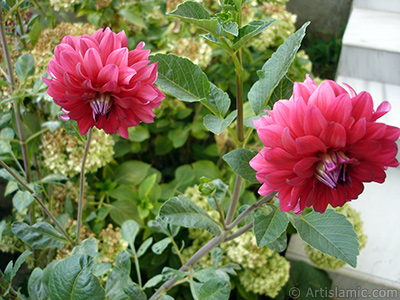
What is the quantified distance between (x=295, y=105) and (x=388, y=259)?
0.84 m

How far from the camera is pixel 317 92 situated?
13.3 inches

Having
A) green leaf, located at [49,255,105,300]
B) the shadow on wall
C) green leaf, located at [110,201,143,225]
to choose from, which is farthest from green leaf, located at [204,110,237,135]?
the shadow on wall

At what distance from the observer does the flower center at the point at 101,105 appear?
0.40 meters

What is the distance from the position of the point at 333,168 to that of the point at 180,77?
23cm

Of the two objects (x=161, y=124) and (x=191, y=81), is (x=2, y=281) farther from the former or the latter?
(x=161, y=124)

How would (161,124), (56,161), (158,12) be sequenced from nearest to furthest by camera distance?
(56,161)
(161,124)
(158,12)

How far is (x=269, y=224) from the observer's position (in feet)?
1.40

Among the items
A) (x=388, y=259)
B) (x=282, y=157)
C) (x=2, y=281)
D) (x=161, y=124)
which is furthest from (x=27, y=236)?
(x=388, y=259)

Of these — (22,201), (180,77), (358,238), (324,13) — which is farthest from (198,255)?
(324,13)

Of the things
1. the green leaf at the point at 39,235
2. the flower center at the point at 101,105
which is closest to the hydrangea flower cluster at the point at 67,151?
the green leaf at the point at 39,235

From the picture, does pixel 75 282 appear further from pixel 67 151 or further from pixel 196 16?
pixel 67 151

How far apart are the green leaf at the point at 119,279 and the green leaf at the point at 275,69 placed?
0.35 meters

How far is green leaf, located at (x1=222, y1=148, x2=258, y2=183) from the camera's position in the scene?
0.42 meters

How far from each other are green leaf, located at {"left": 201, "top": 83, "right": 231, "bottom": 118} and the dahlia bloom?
128 millimetres
